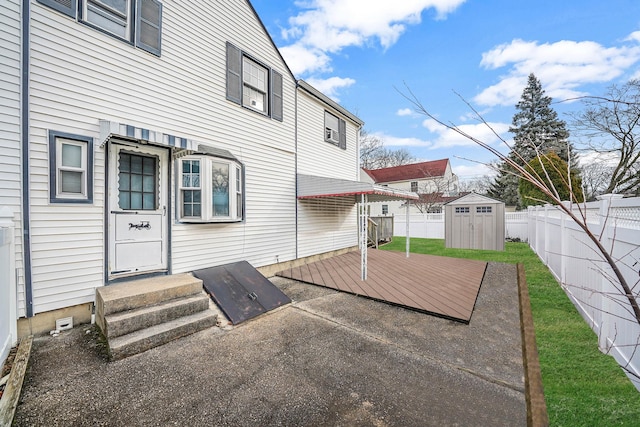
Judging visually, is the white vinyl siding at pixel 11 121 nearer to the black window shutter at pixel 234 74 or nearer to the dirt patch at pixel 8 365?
the dirt patch at pixel 8 365

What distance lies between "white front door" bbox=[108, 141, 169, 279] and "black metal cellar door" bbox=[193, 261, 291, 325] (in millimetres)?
885

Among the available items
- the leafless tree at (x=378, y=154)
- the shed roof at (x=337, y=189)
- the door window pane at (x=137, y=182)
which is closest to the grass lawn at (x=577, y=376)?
the shed roof at (x=337, y=189)

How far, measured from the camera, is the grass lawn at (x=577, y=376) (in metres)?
2.31

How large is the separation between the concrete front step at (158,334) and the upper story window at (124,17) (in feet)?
14.6

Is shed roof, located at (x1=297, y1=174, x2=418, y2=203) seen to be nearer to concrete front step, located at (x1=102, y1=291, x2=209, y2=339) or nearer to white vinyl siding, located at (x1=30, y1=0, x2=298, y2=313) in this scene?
white vinyl siding, located at (x1=30, y1=0, x2=298, y2=313)

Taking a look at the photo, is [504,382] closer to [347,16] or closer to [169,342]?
[169,342]

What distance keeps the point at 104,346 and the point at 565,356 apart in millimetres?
5560

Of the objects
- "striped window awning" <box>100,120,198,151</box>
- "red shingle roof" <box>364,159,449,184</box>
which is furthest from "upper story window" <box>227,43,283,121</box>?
"red shingle roof" <box>364,159,449,184</box>

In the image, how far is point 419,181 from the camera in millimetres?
29469

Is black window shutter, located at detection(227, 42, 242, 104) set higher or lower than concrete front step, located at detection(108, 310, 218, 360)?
higher

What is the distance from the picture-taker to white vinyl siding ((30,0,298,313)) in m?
3.66

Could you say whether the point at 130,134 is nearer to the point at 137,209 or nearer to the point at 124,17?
the point at 137,209

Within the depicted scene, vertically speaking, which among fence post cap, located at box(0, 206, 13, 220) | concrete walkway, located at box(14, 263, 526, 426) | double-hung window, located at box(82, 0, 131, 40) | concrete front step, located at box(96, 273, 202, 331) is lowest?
concrete walkway, located at box(14, 263, 526, 426)

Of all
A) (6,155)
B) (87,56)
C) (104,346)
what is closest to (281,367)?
(104,346)
